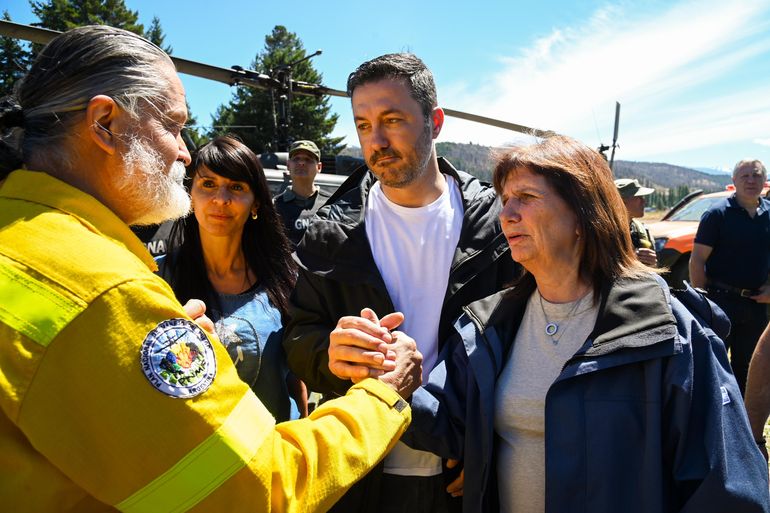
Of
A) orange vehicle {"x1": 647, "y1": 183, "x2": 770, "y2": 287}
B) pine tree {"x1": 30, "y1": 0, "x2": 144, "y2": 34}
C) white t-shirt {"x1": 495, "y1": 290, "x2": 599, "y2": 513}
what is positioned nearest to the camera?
white t-shirt {"x1": 495, "y1": 290, "x2": 599, "y2": 513}

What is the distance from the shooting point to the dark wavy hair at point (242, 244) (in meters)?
2.65

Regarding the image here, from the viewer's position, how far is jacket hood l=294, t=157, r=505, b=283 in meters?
2.10

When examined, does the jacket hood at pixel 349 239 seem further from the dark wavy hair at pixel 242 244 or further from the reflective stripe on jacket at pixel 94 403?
the reflective stripe on jacket at pixel 94 403

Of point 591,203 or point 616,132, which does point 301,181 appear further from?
point 616,132

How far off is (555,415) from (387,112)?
4.58ft

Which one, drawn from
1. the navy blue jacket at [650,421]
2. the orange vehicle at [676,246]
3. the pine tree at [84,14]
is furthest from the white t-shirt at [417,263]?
the pine tree at [84,14]

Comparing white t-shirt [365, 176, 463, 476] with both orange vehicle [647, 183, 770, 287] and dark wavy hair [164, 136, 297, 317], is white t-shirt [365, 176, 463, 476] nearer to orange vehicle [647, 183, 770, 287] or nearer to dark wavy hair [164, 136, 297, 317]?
dark wavy hair [164, 136, 297, 317]

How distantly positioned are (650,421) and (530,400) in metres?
0.36

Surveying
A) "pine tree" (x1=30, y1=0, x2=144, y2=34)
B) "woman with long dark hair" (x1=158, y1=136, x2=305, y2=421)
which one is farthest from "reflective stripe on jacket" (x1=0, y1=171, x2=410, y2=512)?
"pine tree" (x1=30, y1=0, x2=144, y2=34)

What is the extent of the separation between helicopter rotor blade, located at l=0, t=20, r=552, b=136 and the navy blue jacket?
0.83 metres

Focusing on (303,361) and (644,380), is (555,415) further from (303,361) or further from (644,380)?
(303,361)

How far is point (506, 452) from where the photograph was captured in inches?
70.5

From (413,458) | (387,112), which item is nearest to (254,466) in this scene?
(413,458)

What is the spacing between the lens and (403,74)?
2.29m
